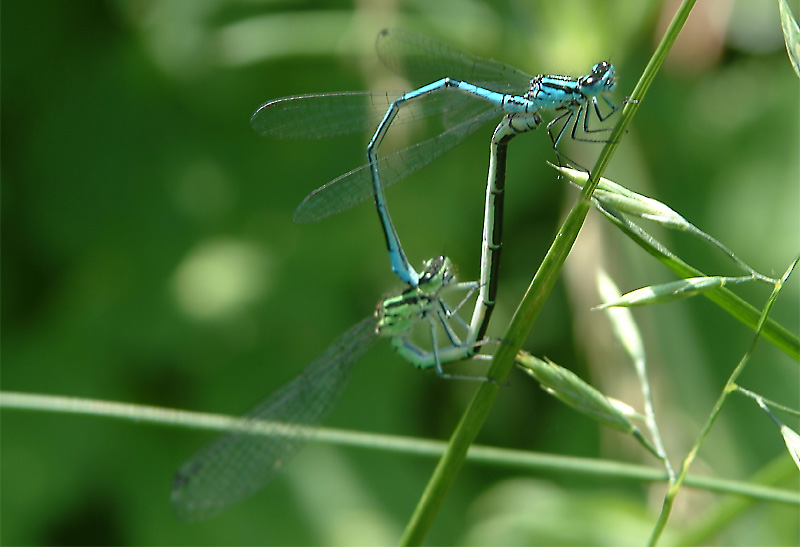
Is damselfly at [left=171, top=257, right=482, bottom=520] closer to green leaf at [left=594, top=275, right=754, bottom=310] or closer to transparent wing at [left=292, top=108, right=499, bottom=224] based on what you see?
transparent wing at [left=292, top=108, right=499, bottom=224]

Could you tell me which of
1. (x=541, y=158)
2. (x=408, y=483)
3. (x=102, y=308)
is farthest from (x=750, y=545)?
(x=102, y=308)

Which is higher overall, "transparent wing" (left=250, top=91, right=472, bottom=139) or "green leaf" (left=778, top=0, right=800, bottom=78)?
"transparent wing" (left=250, top=91, right=472, bottom=139)

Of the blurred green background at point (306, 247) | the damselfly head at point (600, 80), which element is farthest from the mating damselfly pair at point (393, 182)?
the blurred green background at point (306, 247)

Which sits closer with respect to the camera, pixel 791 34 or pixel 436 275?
pixel 791 34

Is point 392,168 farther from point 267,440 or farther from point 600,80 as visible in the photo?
point 267,440

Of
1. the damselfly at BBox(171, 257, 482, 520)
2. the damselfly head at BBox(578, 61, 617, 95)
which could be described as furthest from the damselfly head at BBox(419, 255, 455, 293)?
the damselfly head at BBox(578, 61, 617, 95)

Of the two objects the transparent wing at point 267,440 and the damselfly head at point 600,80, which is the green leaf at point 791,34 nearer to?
the damselfly head at point 600,80

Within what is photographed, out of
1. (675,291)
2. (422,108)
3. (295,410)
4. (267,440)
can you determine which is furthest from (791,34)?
(267,440)

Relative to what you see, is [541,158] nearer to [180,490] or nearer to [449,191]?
[449,191]
